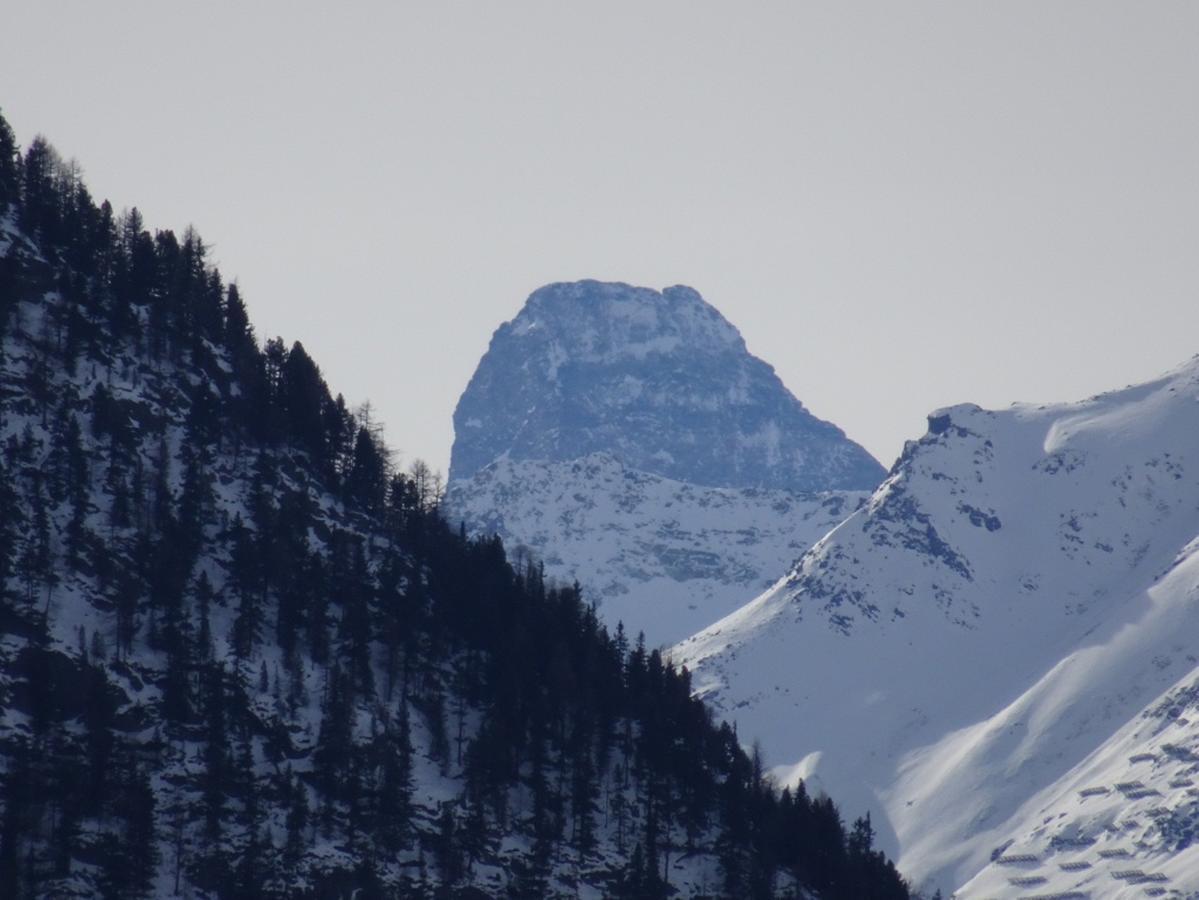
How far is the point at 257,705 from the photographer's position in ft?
570

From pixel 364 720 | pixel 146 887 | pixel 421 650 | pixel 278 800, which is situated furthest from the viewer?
pixel 421 650

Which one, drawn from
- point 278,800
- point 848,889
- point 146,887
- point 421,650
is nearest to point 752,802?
point 848,889

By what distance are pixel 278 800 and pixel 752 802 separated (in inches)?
1675

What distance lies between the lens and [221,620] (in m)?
180

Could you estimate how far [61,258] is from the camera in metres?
200

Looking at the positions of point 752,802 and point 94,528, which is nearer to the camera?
point 94,528

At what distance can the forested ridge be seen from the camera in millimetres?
162125

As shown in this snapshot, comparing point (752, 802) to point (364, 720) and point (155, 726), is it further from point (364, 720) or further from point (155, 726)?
point (155, 726)

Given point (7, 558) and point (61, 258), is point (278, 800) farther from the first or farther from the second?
point (61, 258)

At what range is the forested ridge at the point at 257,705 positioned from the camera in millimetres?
162125

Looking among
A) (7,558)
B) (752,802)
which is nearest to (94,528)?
(7,558)

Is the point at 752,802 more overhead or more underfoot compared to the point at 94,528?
more underfoot

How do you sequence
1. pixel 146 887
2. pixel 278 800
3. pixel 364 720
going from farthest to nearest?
pixel 364 720, pixel 278 800, pixel 146 887

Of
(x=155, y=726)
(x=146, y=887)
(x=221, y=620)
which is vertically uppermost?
(x=221, y=620)
